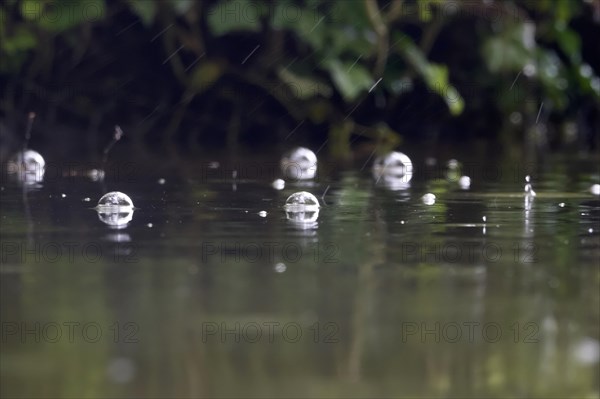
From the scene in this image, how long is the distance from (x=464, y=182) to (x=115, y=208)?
1.49 meters

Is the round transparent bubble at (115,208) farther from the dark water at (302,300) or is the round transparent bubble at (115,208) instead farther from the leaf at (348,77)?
the leaf at (348,77)

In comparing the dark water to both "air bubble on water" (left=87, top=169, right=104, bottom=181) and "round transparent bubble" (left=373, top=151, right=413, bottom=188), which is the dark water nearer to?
"air bubble on water" (left=87, top=169, right=104, bottom=181)

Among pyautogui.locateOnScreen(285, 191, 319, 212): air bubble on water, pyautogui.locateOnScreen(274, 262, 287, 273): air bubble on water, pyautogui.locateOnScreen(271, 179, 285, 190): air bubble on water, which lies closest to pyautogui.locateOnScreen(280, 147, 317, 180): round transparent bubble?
pyautogui.locateOnScreen(271, 179, 285, 190): air bubble on water

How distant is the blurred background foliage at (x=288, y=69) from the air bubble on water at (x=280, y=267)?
149 inches

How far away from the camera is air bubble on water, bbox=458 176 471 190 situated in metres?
4.51

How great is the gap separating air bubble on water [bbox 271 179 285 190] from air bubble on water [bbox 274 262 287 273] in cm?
193

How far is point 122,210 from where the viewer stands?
3602mm

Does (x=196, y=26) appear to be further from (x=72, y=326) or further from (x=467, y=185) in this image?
(x=72, y=326)

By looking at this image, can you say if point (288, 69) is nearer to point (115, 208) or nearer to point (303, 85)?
point (303, 85)

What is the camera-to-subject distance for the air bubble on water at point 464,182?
4.51 meters

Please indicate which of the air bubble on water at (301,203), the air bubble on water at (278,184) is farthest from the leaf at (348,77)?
the air bubble on water at (301,203)

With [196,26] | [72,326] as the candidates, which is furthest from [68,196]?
[196,26]

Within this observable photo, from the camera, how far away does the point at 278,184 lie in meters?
4.55

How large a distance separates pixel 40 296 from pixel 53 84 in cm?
562
